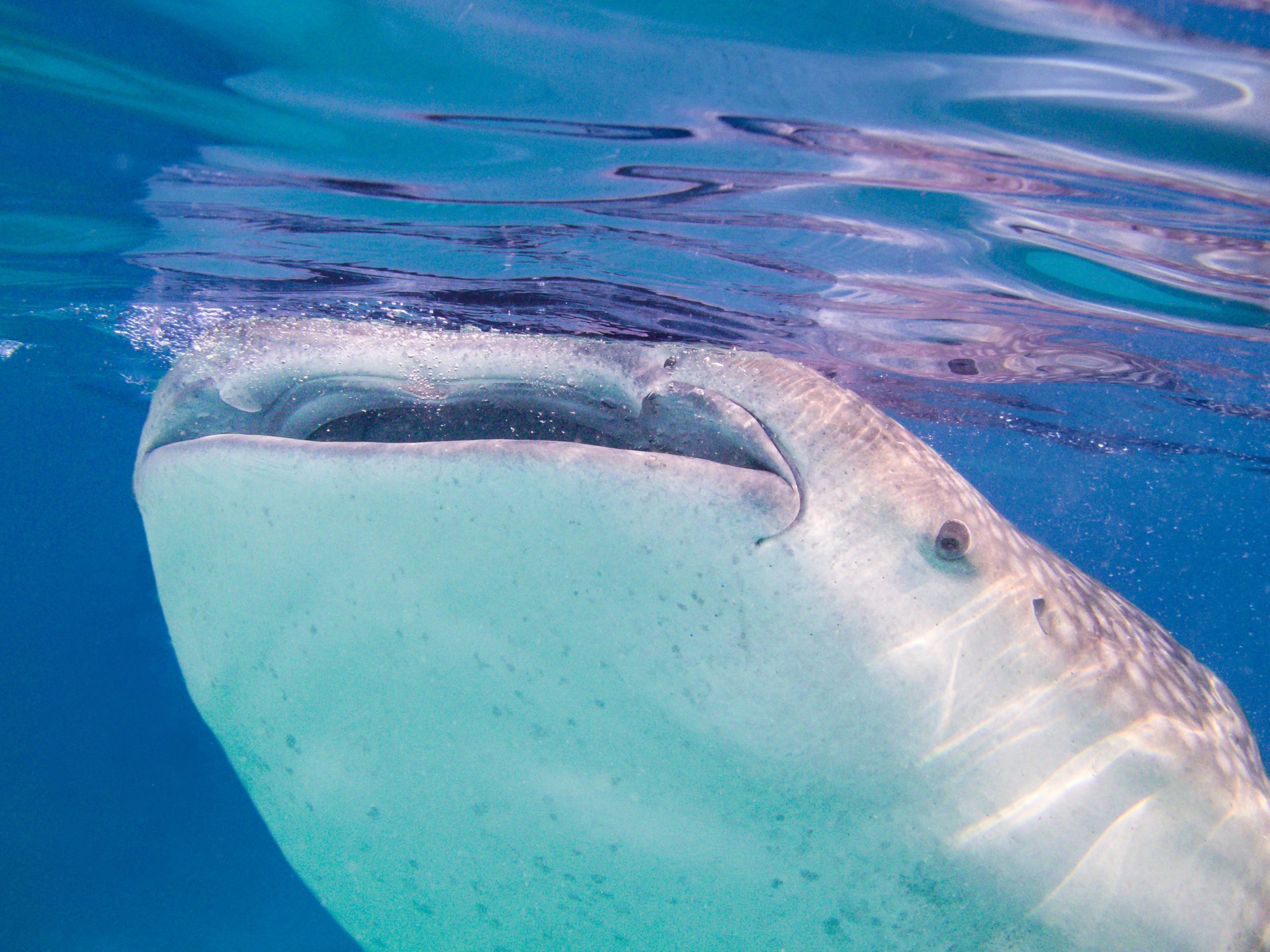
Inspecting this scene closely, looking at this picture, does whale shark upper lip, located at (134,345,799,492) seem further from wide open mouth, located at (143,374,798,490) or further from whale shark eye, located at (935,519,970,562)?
whale shark eye, located at (935,519,970,562)

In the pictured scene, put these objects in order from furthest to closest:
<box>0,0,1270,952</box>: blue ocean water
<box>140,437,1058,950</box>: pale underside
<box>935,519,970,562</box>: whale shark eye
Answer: <box>0,0,1270,952</box>: blue ocean water < <box>935,519,970,562</box>: whale shark eye < <box>140,437,1058,950</box>: pale underside

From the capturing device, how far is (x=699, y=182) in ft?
15.5

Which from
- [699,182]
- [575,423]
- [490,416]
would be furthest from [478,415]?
[699,182]

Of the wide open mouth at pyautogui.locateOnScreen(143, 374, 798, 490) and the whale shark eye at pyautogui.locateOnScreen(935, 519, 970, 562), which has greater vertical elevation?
the wide open mouth at pyautogui.locateOnScreen(143, 374, 798, 490)

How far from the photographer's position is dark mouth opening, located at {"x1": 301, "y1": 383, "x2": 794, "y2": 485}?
1.74 metres

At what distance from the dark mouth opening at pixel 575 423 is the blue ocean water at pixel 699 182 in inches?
85.4

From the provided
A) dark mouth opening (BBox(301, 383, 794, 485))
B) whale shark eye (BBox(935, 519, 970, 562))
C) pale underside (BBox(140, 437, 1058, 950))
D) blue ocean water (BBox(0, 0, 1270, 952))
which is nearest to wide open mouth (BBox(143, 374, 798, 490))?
dark mouth opening (BBox(301, 383, 794, 485))

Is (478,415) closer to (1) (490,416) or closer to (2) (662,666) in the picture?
(1) (490,416)

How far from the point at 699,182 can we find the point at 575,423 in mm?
3270

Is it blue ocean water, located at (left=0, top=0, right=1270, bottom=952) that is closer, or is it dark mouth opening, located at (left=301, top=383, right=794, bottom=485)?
dark mouth opening, located at (left=301, top=383, right=794, bottom=485)

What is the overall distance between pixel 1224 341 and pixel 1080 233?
11.4 ft

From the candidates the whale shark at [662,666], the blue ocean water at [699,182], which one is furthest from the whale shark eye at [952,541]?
the blue ocean water at [699,182]

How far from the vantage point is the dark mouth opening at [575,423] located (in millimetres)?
1738

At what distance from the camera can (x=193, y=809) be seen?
88.0 feet
